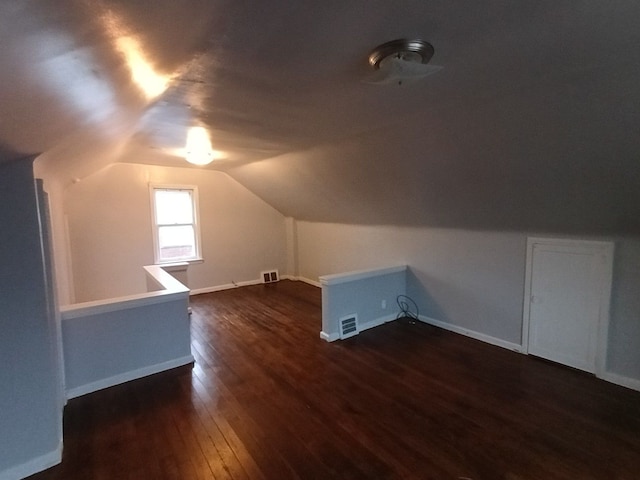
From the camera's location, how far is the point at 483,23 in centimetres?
131

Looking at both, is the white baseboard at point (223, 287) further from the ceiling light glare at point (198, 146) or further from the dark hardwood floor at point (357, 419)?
the ceiling light glare at point (198, 146)

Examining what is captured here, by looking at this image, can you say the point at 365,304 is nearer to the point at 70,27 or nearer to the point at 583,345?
the point at 583,345

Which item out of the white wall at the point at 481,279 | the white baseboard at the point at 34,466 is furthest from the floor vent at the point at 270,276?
the white baseboard at the point at 34,466

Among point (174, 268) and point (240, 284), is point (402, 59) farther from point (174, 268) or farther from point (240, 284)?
point (240, 284)

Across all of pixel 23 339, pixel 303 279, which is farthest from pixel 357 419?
pixel 303 279

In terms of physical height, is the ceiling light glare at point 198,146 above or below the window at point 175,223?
above

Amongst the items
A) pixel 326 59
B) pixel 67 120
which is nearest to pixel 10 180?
pixel 67 120

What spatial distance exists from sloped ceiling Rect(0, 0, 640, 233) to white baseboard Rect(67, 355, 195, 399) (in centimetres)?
192

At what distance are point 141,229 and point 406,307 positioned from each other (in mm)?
4608

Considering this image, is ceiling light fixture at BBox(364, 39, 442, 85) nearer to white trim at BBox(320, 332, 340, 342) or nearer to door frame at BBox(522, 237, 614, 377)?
door frame at BBox(522, 237, 614, 377)

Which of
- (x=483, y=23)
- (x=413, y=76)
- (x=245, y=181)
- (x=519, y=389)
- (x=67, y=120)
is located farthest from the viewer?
(x=245, y=181)

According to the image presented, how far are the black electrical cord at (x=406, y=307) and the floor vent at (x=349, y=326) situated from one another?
0.86 meters

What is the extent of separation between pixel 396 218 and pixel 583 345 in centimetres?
241

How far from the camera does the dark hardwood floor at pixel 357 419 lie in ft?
6.67
